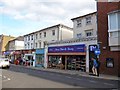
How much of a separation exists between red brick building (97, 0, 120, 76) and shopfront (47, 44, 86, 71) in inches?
158

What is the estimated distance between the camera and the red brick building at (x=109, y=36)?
22875 mm

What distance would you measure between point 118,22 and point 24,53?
29910 mm

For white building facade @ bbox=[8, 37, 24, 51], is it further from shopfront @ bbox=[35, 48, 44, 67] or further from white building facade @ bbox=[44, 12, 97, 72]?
white building facade @ bbox=[44, 12, 97, 72]

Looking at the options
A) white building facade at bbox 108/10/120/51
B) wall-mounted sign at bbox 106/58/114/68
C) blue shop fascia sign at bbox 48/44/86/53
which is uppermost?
white building facade at bbox 108/10/120/51

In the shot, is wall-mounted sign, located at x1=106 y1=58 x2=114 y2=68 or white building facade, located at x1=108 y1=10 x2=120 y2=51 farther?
wall-mounted sign, located at x1=106 y1=58 x2=114 y2=68

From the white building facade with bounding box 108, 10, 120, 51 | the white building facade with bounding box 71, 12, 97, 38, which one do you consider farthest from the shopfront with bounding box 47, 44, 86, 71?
the white building facade with bounding box 108, 10, 120, 51

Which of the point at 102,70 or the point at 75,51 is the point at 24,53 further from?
the point at 102,70

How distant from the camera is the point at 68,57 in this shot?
Result: 31938 millimetres

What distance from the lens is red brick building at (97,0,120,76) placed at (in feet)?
75.0

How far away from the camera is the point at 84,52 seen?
28000mm

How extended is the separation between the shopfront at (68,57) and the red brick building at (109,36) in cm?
400

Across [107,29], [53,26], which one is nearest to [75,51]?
[107,29]

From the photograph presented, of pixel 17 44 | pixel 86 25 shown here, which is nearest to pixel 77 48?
pixel 86 25

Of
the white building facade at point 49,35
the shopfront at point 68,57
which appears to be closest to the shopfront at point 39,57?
the white building facade at point 49,35
